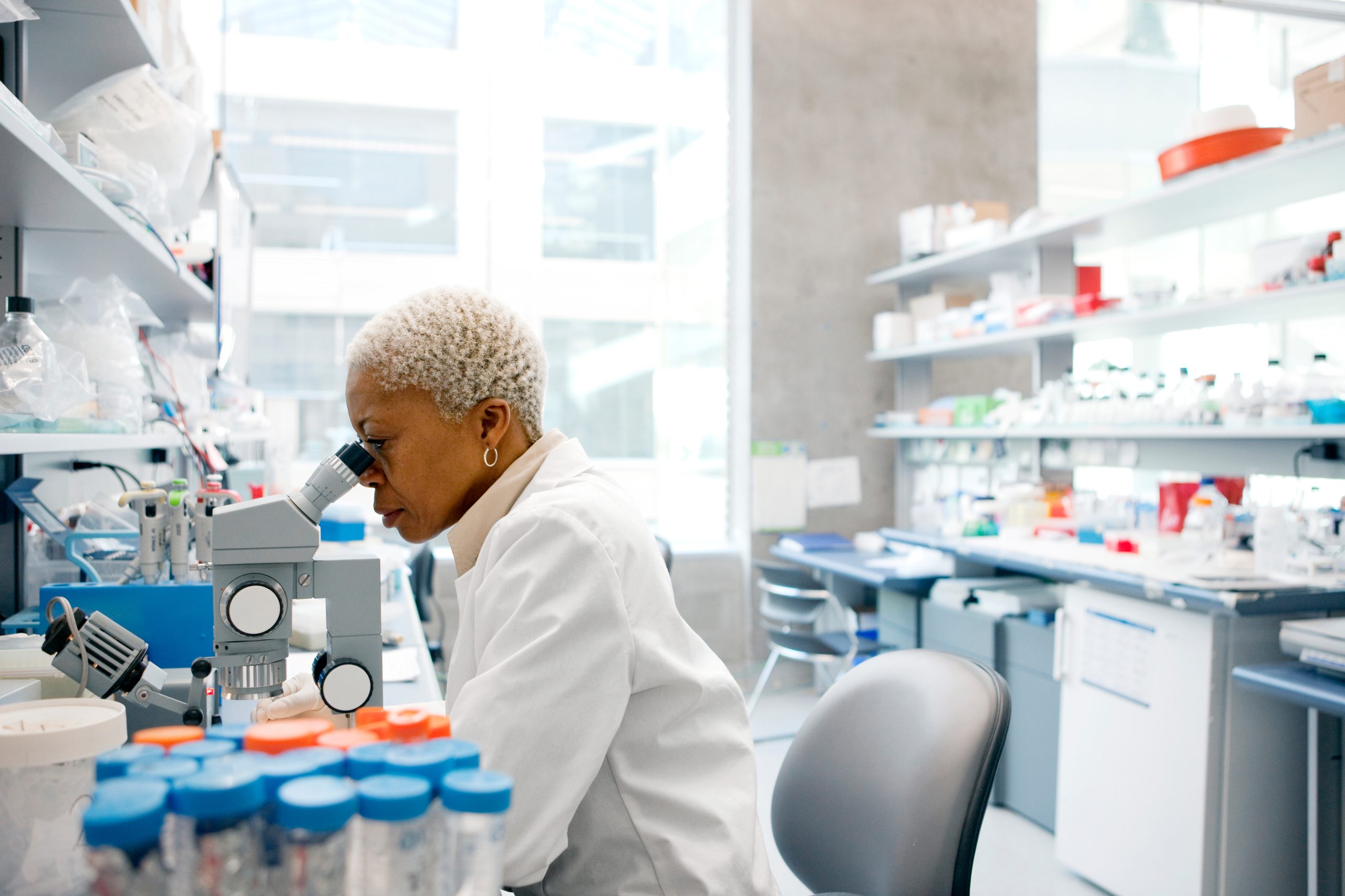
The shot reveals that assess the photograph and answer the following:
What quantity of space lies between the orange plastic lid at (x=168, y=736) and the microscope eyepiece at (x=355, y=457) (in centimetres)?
43

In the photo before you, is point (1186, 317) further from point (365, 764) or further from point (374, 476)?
point (365, 764)

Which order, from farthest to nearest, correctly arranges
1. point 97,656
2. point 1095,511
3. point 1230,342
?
point 1230,342
point 1095,511
point 97,656

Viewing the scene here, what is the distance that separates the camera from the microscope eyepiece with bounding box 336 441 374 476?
3.32 ft

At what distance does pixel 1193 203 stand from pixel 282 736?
3042 mm

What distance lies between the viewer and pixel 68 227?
1.41 meters

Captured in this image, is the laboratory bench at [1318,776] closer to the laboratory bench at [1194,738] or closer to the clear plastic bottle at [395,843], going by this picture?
the laboratory bench at [1194,738]

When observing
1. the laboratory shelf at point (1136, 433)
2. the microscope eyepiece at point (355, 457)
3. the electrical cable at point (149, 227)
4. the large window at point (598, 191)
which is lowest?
the microscope eyepiece at point (355, 457)

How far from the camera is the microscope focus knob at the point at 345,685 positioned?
3.32 feet

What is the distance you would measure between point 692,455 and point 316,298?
1978 mm

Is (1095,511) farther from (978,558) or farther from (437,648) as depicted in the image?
(437,648)

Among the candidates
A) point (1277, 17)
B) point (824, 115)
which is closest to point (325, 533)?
point (824, 115)

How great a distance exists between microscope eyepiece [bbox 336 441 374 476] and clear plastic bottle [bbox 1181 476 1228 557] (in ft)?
8.00

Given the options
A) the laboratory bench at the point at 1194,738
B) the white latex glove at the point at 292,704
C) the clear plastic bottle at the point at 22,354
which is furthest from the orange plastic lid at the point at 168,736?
the laboratory bench at the point at 1194,738

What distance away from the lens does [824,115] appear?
4445mm
